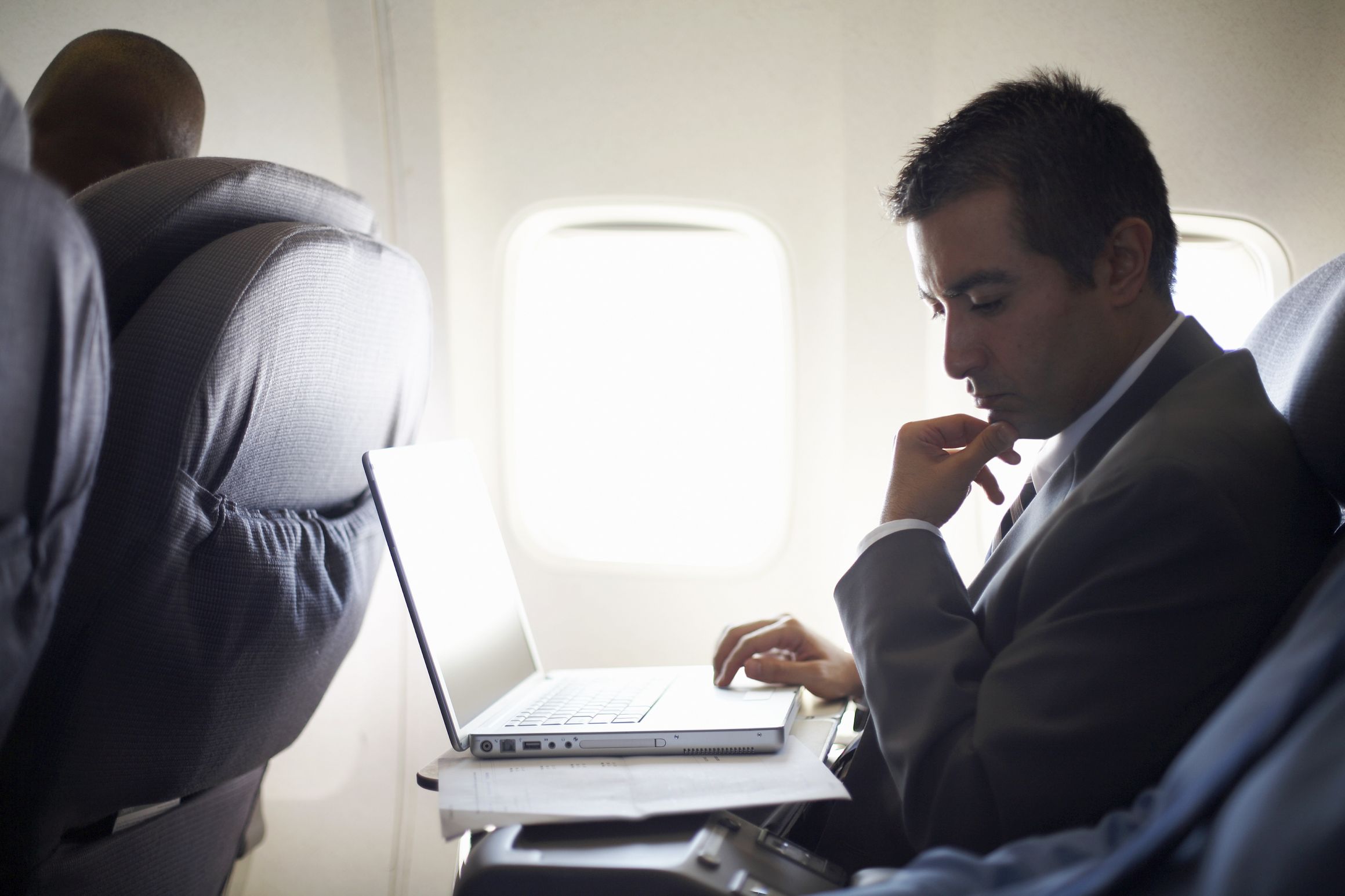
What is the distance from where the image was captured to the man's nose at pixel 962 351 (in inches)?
49.0

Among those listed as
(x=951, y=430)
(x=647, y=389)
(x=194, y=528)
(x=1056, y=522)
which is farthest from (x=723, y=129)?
(x=194, y=528)

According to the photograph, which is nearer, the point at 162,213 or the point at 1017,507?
the point at 162,213

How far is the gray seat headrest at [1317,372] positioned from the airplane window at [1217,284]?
887mm

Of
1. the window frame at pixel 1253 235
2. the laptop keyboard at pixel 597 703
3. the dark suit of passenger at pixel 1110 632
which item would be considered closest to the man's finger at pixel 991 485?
the dark suit of passenger at pixel 1110 632

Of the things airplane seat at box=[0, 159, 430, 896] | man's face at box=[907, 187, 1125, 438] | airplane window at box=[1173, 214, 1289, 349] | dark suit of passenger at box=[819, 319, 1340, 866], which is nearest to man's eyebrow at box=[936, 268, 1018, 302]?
man's face at box=[907, 187, 1125, 438]

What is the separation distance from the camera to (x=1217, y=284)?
2.16m

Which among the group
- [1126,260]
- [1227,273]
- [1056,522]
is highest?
[1126,260]

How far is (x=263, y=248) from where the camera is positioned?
1080 millimetres

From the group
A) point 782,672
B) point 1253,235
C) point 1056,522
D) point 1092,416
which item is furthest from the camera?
point 1253,235

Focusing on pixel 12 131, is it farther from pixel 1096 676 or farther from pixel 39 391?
pixel 1096 676

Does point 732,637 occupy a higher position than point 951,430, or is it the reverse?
point 951,430

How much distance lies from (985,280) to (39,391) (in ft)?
3.31

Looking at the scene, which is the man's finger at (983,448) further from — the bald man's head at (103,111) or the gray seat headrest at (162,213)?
the bald man's head at (103,111)

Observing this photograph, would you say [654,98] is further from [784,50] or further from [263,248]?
[263,248]
